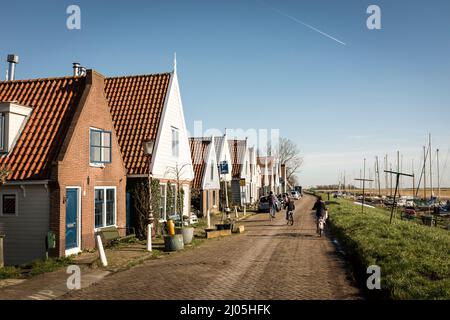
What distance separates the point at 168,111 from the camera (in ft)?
74.0

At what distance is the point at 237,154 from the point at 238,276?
127 feet

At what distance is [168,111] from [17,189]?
976 cm

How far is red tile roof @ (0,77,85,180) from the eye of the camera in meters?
14.8

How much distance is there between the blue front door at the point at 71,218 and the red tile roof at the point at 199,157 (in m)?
17.1

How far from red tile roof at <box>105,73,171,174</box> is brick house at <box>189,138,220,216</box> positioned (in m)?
10.8

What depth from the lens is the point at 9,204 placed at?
14.8m

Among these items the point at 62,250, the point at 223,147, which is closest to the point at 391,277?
the point at 62,250

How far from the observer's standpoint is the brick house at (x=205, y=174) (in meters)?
32.5

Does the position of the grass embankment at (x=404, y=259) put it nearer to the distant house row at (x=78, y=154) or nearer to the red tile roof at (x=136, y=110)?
the distant house row at (x=78, y=154)

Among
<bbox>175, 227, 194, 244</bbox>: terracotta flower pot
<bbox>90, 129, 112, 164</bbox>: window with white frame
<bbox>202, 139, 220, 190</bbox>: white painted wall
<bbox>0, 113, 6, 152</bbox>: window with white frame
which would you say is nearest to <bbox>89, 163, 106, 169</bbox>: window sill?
<bbox>90, 129, 112, 164</bbox>: window with white frame

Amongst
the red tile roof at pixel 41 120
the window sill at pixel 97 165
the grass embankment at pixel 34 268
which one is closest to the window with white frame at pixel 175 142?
the window sill at pixel 97 165

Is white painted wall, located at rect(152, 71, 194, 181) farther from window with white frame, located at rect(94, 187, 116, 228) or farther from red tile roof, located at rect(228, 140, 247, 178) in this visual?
red tile roof, located at rect(228, 140, 247, 178)

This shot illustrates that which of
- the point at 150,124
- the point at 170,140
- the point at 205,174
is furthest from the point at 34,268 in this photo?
the point at 205,174
